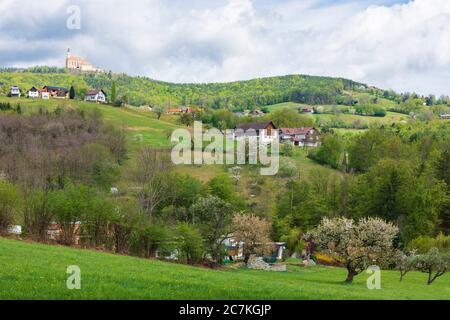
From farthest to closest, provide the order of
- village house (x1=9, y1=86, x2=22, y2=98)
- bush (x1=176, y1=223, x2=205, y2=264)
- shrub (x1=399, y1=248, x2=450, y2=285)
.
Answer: village house (x1=9, y1=86, x2=22, y2=98) → bush (x1=176, y1=223, x2=205, y2=264) → shrub (x1=399, y1=248, x2=450, y2=285)

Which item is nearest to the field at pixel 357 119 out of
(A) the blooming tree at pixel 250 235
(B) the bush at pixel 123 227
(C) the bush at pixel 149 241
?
(A) the blooming tree at pixel 250 235

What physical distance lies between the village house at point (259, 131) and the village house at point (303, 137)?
8.72ft

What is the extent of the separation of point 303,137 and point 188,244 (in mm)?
89827

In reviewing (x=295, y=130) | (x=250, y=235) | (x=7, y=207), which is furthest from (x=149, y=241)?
Answer: (x=295, y=130)

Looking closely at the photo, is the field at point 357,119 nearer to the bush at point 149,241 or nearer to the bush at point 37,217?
the bush at point 149,241

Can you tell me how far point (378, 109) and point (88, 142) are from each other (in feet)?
427

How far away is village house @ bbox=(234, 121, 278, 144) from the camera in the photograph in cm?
12494

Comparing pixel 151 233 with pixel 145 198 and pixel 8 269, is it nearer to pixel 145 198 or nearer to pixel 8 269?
pixel 8 269

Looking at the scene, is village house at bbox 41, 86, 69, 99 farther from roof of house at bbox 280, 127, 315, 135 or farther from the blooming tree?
the blooming tree

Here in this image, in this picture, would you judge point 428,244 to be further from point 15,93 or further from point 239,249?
point 15,93

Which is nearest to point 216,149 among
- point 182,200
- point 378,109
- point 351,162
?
point 351,162

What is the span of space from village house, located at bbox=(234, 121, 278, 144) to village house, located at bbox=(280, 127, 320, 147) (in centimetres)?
266

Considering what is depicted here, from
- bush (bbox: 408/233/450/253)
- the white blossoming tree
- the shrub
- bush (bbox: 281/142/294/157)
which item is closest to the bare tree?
bush (bbox: 408/233/450/253)

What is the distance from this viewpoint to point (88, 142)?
84.4 metres
